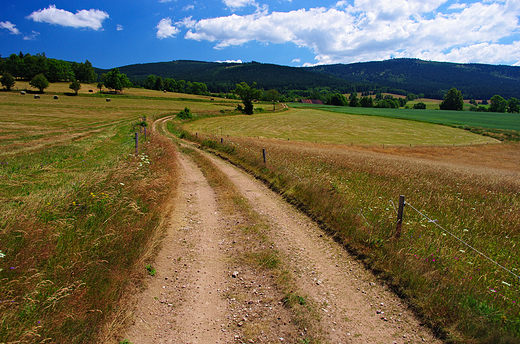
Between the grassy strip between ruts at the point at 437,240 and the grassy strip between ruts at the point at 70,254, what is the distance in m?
5.48

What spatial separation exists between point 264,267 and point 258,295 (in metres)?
0.96

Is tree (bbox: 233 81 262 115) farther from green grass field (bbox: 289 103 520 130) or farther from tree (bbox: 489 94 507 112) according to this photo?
tree (bbox: 489 94 507 112)

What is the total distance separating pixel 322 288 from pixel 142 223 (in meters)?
5.00

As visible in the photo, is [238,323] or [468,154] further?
[468,154]

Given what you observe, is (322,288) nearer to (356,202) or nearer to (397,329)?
(397,329)

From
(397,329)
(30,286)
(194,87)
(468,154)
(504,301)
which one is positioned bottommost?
(468,154)

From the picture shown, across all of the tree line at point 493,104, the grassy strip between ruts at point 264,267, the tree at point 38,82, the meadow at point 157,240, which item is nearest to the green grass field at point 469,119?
the tree line at point 493,104

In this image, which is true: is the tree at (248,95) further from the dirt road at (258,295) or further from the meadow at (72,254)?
the dirt road at (258,295)

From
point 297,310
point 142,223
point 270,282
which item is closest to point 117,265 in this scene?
point 142,223

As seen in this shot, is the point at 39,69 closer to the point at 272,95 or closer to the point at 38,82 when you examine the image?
the point at 38,82

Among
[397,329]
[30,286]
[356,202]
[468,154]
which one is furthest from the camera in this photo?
[468,154]

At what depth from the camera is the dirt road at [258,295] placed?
4129 millimetres

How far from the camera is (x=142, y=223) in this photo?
22.9 feet

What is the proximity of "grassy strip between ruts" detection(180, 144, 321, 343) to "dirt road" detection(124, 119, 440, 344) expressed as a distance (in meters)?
0.02
